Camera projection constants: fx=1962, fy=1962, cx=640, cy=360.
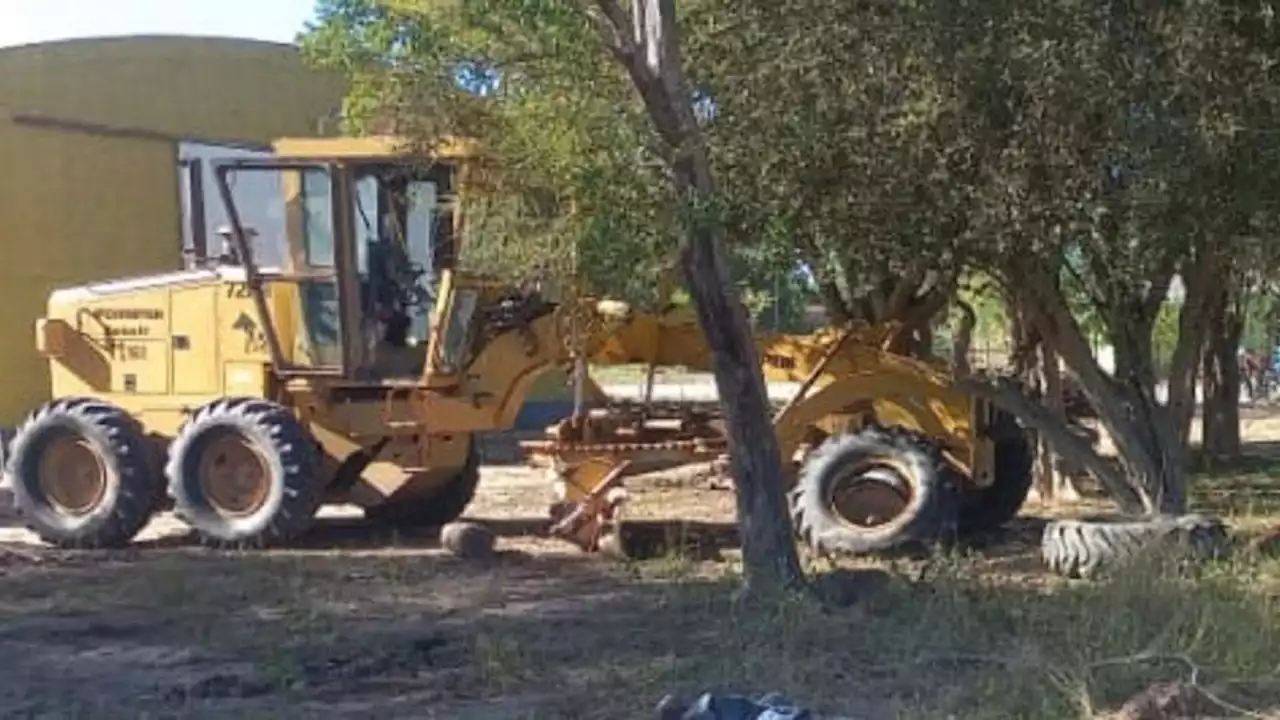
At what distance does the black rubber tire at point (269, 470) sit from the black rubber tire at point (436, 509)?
123 cm

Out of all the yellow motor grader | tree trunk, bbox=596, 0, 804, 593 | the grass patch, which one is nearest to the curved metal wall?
the yellow motor grader

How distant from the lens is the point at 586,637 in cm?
977

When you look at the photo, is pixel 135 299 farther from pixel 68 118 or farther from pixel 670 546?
pixel 68 118

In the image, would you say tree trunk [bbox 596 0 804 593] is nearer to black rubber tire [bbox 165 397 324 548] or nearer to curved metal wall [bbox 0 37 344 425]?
black rubber tire [bbox 165 397 324 548]

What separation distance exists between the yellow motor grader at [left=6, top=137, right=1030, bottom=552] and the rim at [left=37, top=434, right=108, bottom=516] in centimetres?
2

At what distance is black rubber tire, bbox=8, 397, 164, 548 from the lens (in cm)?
1434

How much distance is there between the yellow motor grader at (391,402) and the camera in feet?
43.8

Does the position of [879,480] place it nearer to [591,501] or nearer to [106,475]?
[591,501]

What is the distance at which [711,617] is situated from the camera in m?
10.1

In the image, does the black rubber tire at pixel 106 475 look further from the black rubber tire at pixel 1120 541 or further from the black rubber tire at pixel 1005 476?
the black rubber tire at pixel 1120 541

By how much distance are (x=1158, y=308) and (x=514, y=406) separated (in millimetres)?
4550

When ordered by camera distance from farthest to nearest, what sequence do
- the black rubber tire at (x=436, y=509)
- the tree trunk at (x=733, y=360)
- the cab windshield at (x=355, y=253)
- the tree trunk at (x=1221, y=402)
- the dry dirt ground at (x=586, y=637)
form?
A: the tree trunk at (x=1221, y=402), the black rubber tire at (x=436, y=509), the cab windshield at (x=355, y=253), the tree trunk at (x=733, y=360), the dry dirt ground at (x=586, y=637)

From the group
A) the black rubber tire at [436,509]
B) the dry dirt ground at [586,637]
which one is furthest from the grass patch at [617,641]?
the black rubber tire at [436,509]

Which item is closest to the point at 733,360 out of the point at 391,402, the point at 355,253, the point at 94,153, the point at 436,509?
the point at 391,402
